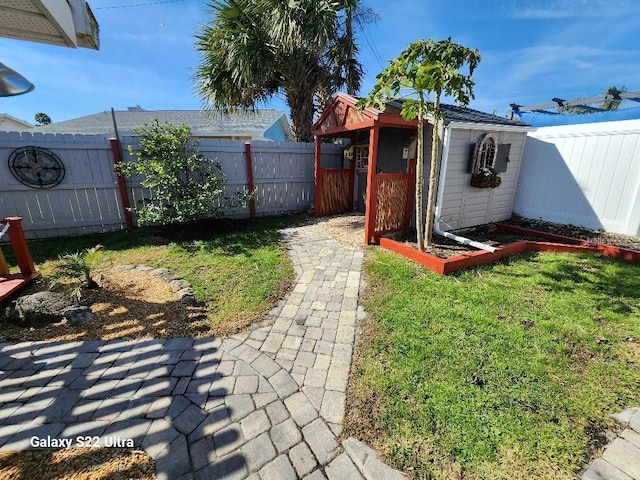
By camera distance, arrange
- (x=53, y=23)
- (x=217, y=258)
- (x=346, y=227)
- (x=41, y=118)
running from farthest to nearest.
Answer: (x=41, y=118) → (x=346, y=227) → (x=217, y=258) → (x=53, y=23)

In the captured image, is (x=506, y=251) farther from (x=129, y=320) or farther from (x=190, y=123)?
(x=190, y=123)

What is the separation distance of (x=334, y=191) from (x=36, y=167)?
20.9 feet

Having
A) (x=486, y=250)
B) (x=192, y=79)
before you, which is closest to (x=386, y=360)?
(x=486, y=250)

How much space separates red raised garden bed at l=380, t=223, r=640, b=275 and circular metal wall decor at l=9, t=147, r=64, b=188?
21.6ft

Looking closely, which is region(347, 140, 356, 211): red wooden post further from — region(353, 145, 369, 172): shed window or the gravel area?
the gravel area

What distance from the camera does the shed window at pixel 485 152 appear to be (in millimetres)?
5324

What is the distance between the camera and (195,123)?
12.5 meters

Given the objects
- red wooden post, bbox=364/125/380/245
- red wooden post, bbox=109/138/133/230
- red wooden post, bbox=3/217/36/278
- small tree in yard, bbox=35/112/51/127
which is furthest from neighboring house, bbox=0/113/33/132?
small tree in yard, bbox=35/112/51/127

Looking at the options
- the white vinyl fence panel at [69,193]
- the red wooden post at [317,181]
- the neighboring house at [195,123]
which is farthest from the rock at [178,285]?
the neighboring house at [195,123]

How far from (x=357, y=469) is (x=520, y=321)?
7.91 ft

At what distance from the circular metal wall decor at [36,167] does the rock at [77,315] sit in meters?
4.13

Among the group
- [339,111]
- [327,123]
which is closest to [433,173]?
[339,111]

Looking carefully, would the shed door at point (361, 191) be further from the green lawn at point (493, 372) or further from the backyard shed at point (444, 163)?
the green lawn at point (493, 372)

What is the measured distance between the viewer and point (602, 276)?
3.96 m
